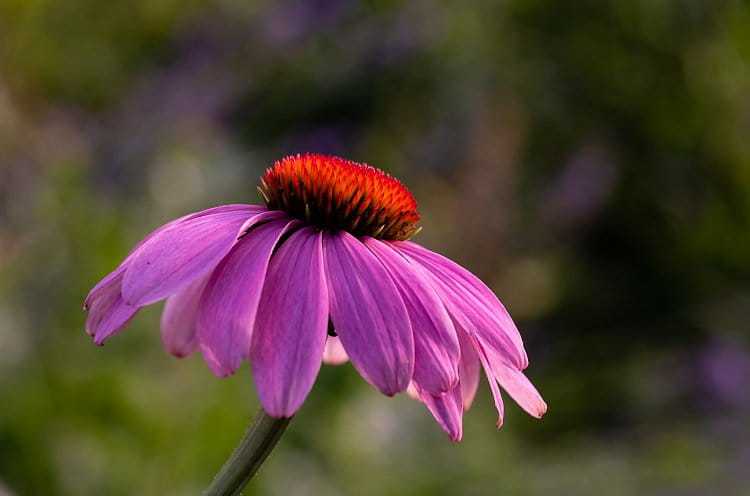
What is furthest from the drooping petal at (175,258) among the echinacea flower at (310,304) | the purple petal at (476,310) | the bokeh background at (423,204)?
the bokeh background at (423,204)

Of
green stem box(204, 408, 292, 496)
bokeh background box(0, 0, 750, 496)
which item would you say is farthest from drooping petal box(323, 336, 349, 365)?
bokeh background box(0, 0, 750, 496)

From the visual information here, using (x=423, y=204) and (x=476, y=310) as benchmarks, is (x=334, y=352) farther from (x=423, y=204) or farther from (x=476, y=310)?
(x=423, y=204)

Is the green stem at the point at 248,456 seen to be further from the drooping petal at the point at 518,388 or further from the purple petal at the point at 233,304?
the drooping petal at the point at 518,388

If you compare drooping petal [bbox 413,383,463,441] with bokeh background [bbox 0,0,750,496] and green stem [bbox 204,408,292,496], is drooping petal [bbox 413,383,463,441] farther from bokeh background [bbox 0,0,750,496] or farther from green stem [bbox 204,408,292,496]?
bokeh background [bbox 0,0,750,496]

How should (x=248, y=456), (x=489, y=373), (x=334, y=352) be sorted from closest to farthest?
(x=248, y=456) < (x=489, y=373) < (x=334, y=352)

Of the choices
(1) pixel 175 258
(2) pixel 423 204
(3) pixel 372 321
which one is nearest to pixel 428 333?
(3) pixel 372 321
